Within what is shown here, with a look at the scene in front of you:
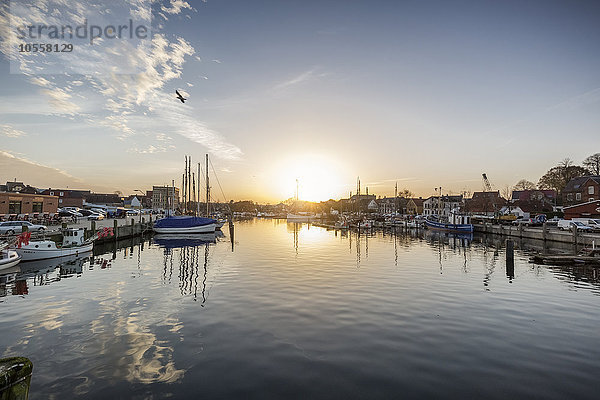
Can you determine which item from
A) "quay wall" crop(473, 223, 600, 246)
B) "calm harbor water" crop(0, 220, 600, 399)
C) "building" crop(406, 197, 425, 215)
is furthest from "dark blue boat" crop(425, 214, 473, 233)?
"building" crop(406, 197, 425, 215)

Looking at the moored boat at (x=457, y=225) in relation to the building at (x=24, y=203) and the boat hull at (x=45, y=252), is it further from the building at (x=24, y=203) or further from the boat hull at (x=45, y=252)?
the building at (x=24, y=203)

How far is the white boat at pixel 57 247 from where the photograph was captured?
29.6m

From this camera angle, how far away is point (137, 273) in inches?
1056

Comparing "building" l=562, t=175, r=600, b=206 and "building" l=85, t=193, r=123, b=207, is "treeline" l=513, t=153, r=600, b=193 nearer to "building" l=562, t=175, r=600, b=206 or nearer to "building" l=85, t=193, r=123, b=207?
"building" l=562, t=175, r=600, b=206

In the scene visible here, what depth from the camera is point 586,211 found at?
6322 centimetres

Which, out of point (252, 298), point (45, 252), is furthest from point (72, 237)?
point (252, 298)

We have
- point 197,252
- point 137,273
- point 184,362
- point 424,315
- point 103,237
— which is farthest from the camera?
point 103,237

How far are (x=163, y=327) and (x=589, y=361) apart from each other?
1645cm

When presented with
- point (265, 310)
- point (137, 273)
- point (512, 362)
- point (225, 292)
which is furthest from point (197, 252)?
point (512, 362)

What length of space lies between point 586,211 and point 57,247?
8798 cm

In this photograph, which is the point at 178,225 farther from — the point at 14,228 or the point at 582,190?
the point at 582,190

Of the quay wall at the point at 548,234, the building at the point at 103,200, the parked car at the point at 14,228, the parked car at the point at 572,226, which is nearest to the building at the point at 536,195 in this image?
the quay wall at the point at 548,234

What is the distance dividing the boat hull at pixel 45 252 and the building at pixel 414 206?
16103 cm

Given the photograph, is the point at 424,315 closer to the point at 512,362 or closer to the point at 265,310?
the point at 512,362
